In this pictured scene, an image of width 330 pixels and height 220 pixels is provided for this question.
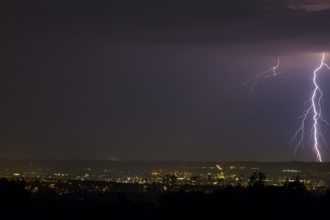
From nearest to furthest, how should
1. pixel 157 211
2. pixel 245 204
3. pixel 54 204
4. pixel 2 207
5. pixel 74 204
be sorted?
pixel 245 204 < pixel 157 211 < pixel 2 207 < pixel 74 204 < pixel 54 204

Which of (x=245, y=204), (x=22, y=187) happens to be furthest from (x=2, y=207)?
(x=245, y=204)

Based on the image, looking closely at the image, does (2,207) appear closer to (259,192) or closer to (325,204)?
(259,192)

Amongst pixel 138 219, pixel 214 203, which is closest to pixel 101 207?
pixel 138 219

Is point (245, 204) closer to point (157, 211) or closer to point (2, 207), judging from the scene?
point (157, 211)

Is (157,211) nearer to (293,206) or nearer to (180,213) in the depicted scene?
(180,213)

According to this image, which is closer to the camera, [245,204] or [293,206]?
[245,204]

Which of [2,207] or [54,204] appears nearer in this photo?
[2,207]

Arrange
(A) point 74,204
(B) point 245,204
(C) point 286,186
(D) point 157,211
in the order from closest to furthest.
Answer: (B) point 245,204
(D) point 157,211
(C) point 286,186
(A) point 74,204

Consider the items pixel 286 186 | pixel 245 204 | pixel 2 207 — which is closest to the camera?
pixel 245 204

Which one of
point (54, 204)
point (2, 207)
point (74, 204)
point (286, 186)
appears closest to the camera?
point (2, 207)
